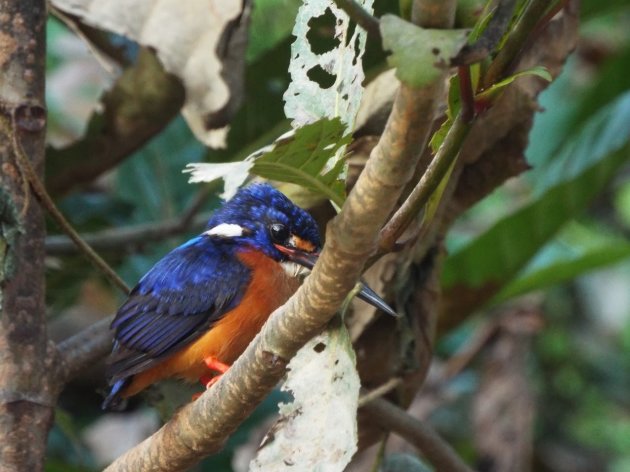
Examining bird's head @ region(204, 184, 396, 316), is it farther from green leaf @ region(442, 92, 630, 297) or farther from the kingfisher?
green leaf @ region(442, 92, 630, 297)

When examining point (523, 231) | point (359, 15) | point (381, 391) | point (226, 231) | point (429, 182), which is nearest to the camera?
point (359, 15)

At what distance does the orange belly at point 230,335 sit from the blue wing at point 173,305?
0.02 metres

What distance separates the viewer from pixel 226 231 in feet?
9.58

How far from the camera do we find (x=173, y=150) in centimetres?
432

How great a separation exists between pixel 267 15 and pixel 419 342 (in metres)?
1.70

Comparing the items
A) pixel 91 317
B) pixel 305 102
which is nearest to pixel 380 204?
pixel 305 102

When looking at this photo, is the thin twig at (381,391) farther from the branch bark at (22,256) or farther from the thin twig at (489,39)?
the thin twig at (489,39)

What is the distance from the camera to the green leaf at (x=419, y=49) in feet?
4.17

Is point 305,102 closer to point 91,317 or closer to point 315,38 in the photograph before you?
point 315,38

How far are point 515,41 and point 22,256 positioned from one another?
1255 millimetres

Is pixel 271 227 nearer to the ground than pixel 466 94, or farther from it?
nearer to the ground

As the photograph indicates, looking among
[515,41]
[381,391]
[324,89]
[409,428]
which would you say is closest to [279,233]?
[381,391]

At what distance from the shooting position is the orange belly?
2629mm

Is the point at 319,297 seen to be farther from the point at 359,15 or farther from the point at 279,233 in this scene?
the point at 279,233
